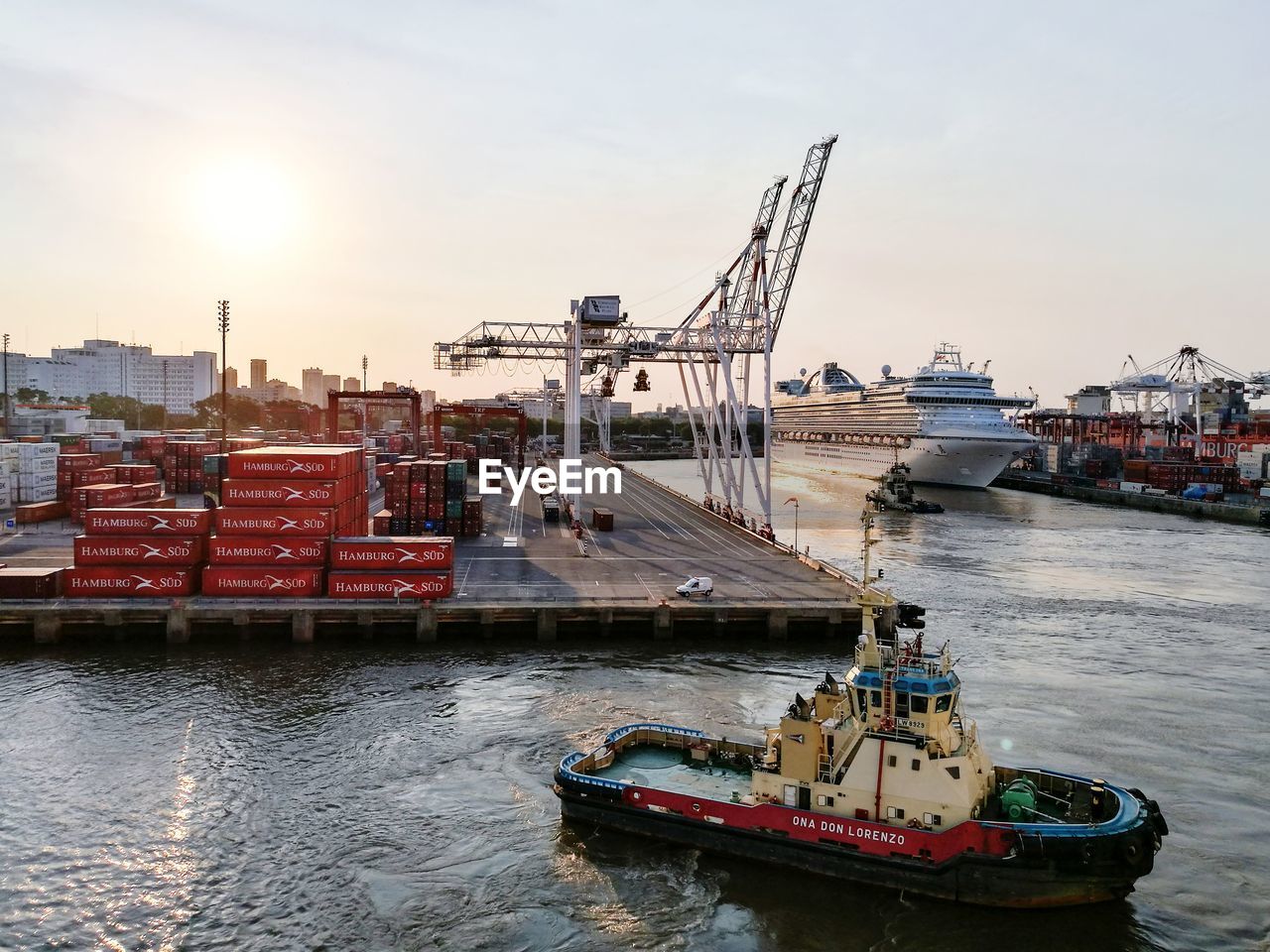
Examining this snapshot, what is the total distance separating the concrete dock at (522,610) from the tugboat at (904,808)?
1651 centimetres

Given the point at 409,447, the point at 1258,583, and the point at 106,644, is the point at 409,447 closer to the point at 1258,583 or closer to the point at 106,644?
the point at 106,644

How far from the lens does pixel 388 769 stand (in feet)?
82.7

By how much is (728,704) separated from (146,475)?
5910 cm

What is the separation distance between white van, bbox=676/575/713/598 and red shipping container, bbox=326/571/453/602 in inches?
421

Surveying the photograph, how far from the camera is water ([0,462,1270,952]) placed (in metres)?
18.7

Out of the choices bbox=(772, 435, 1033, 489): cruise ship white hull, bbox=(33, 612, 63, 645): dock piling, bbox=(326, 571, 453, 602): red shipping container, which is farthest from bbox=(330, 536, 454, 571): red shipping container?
bbox=(772, 435, 1033, 489): cruise ship white hull

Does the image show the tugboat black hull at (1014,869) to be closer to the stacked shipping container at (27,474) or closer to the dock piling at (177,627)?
the dock piling at (177,627)

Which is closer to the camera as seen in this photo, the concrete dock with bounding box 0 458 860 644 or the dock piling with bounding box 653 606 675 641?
the concrete dock with bounding box 0 458 860 644

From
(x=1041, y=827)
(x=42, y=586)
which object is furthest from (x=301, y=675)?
(x=1041, y=827)

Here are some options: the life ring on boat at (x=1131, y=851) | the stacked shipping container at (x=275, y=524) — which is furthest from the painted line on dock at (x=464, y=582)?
the life ring on boat at (x=1131, y=851)

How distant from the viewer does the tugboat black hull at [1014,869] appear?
737 inches


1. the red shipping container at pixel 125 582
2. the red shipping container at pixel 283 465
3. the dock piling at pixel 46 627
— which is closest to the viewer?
the dock piling at pixel 46 627

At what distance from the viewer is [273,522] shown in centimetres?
4031

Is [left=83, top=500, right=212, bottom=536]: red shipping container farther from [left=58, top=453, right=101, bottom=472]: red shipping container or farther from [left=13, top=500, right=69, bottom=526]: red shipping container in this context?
[left=58, top=453, right=101, bottom=472]: red shipping container
